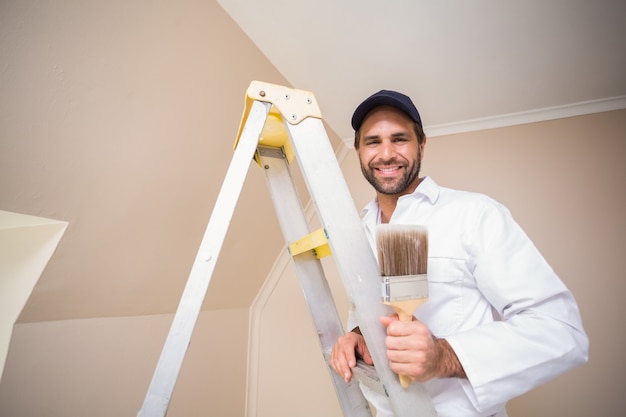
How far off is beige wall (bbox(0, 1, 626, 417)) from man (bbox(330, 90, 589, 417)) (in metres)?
0.66

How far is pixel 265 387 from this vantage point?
192 centimetres

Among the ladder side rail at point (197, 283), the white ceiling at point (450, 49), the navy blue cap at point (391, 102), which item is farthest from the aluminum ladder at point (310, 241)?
the white ceiling at point (450, 49)

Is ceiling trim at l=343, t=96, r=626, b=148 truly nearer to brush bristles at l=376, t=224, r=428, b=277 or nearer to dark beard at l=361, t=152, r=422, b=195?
dark beard at l=361, t=152, r=422, b=195

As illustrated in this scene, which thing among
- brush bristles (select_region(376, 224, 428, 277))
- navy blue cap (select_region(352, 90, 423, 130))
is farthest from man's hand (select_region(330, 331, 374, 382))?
navy blue cap (select_region(352, 90, 423, 130))

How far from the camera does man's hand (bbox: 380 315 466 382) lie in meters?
0.55

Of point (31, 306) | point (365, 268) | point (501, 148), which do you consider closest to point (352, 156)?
point (501, 148)

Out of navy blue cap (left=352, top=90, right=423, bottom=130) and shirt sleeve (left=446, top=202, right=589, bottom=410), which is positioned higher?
navy blue cap (left=352, top=90, right=423, bottom=130)

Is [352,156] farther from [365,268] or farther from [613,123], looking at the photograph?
[365,268]

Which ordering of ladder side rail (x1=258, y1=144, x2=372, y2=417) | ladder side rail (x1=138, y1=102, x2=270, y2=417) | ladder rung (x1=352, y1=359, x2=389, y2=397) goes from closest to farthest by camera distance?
ladder side rail (x1=138, y1=102, x2=270, y2=417)
ladder rung (x1=352, y1=359, x2=389, y2=397)
ladder side rail (x1=258, y1=144, x2=372, y2=417)

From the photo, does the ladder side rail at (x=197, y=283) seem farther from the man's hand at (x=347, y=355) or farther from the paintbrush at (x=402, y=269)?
the man's hand at (x=347, y=355)

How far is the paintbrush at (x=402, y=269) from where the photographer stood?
56cm

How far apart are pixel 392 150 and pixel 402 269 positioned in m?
0.60

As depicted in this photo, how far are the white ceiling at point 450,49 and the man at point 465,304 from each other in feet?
1.30

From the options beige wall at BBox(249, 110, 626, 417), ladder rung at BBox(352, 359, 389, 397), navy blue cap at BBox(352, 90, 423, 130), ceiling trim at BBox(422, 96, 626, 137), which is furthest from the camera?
ceiling trim at BBox(422, 96, 626, 137)
